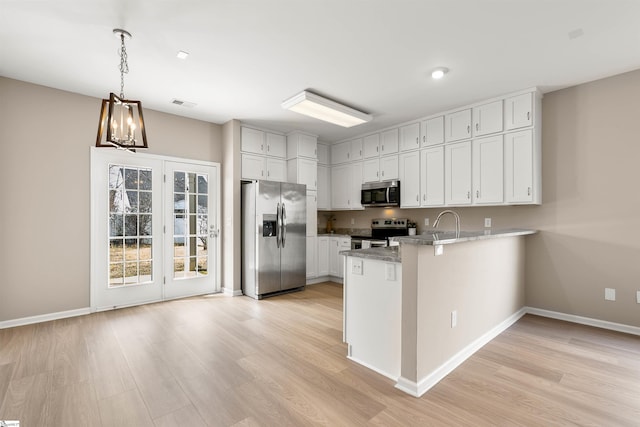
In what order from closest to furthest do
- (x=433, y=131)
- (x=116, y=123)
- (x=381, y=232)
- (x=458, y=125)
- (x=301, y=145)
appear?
(x=116, y=123) → (x=458, y=125) → (x=433, y=131) → (x=301, y=145) → (x=381, y=232)

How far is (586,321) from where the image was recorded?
3.60m

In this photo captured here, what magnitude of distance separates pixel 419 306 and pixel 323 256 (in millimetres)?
3839

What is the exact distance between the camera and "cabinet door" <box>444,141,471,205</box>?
14.1 feet

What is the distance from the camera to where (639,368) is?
8.23ft

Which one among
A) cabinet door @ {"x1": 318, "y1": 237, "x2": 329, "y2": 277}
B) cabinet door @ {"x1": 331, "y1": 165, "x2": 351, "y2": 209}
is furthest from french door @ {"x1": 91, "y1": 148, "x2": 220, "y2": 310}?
cabinet door @ {"x1": 331, "y1": 165, "x2": 351, "y2": 209}

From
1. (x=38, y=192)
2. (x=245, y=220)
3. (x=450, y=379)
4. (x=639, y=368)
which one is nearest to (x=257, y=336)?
(x=450, y=379)

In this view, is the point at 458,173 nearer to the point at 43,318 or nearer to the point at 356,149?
the point at 356,149

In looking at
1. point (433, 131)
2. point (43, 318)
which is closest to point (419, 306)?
point (433, 131)

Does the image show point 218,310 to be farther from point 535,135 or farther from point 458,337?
point 535,135

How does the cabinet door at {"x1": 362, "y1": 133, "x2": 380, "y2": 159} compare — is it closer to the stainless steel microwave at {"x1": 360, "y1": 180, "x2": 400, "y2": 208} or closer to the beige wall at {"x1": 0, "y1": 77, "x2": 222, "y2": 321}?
the stainless steel microwave at {"x1": 360, "y1": 180, "x2": 400, "y2": 208}

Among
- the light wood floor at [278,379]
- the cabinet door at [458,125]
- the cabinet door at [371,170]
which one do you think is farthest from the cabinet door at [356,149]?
the light wood floor at [278,379]

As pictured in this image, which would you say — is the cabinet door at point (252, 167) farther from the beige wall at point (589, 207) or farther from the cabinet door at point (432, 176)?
the beige wall at point (589, 207)

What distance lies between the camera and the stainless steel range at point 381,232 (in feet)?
17.2

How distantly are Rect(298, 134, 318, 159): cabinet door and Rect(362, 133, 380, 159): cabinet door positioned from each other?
2.97 feet
